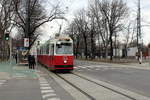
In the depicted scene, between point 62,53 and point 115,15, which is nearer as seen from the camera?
point 62,53

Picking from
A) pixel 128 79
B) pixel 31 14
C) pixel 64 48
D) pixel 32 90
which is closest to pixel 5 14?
pixel 31 14

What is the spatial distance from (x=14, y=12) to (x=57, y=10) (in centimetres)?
681

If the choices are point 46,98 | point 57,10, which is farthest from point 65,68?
point 57,10

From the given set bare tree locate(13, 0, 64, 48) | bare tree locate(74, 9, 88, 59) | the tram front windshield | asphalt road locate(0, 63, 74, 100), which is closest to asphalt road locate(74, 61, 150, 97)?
Result: the tram front windshield

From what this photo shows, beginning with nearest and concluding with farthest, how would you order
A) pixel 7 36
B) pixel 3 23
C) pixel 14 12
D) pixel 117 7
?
pixel 7 36 → pixel 14 12 → pixel 3 23 → pixel 117 7

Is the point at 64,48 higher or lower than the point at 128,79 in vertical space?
higher

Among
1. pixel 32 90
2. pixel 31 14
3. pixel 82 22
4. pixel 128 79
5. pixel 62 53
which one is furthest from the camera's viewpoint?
pixel 82 22

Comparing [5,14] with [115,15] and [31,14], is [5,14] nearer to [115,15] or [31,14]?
[31,14]

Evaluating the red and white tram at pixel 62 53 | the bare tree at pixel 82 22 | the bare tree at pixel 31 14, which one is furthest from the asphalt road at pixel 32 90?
the bare tree at pixel 82 22

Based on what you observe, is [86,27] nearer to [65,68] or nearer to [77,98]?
[65,68]

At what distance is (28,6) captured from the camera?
43656mm

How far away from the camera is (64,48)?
89.4ft

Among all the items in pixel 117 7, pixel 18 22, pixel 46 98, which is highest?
pixel 117 7

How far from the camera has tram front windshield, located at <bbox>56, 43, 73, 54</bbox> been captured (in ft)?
88.9
